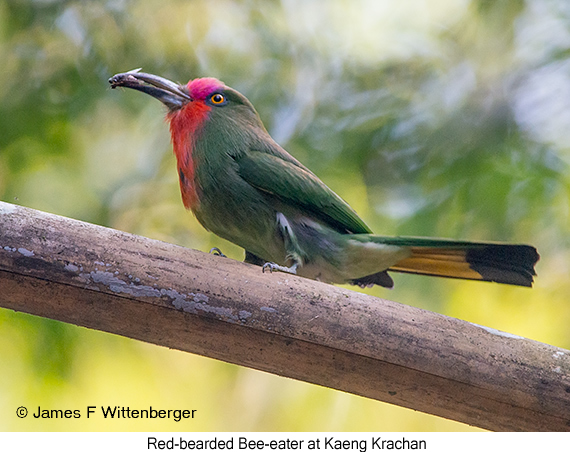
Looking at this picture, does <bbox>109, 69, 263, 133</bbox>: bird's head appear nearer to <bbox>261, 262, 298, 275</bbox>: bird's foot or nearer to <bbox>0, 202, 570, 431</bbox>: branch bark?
<bbox>261, 262, 298, 275</bbox>: bird's foot

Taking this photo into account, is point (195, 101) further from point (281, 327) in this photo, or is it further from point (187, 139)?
point (281, 327)

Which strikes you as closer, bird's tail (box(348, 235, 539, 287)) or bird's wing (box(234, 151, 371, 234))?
bird's tail (box(348, 235, 539, 287))

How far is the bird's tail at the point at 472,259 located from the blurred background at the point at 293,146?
43.9 inches

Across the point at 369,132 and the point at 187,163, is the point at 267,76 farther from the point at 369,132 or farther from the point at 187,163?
the point at 187,163

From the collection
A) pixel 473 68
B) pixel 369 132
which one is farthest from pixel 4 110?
pixel 473 68

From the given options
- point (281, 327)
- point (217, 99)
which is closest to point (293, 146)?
point (217, 99)

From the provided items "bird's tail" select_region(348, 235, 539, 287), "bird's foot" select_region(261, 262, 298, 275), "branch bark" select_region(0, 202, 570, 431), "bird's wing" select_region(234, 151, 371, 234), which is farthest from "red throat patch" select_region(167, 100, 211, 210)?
"bird's tail" select_region(348, 235, 539, 287)

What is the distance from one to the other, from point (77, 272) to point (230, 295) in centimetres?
48

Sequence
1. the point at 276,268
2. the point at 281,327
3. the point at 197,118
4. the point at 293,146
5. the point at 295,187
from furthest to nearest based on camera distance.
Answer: the point at 293,146 < the point at 197,118 < the point at 295,187 < the point at 276,268 < the point at 281,327

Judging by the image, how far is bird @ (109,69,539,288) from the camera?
2580mm

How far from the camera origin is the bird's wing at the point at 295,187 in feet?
8.65

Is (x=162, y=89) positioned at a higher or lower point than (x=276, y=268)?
higher

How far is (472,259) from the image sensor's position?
8.35 feet

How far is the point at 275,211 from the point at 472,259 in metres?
0.88
